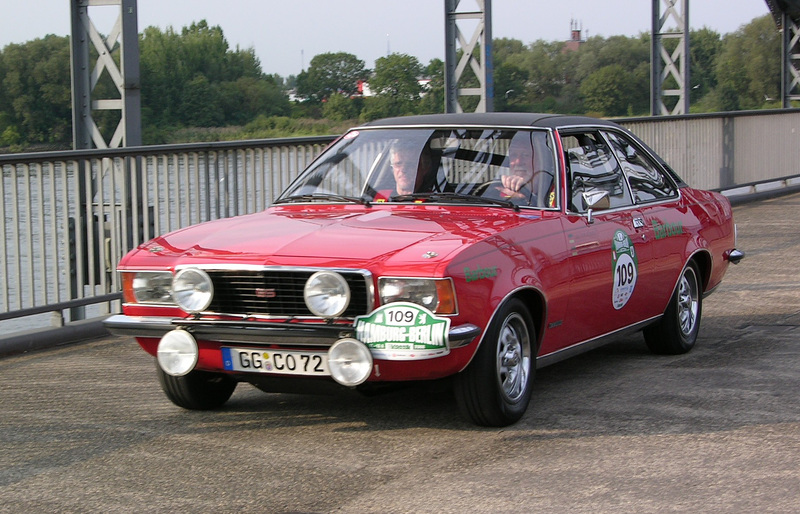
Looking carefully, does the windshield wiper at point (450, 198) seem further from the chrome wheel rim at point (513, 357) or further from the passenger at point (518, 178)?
the chrome wheel rim at point (513, 357)

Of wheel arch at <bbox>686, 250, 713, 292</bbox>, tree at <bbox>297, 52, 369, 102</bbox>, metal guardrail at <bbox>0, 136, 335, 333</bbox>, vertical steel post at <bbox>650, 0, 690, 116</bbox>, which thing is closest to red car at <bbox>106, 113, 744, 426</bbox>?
wheel arch at <bbox>686, 250, 713, 292</bbox>

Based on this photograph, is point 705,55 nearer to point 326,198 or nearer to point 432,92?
point 432,92

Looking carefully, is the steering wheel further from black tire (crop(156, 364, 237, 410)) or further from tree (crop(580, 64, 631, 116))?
tree (crop(580, 64, 631, 116))

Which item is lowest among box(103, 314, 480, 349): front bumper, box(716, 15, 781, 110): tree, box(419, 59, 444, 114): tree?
box(103, 314, 480, 349): front bumper

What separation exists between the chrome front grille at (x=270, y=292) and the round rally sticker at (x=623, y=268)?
6.41ft

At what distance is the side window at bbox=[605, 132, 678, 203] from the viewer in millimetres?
7289

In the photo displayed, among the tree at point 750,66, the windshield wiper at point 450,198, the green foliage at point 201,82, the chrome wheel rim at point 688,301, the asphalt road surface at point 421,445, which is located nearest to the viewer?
the asphalt road surface at point 421,445

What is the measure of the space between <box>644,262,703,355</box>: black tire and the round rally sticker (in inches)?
25.2

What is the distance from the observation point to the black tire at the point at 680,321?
7391 mm

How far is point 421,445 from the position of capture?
5.36 meters

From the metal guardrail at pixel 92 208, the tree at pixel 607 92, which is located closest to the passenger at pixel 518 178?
the metal guardrail at pixel 92 208

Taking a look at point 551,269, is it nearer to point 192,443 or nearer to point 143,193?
point 192,443

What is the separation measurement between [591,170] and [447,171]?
911 mm

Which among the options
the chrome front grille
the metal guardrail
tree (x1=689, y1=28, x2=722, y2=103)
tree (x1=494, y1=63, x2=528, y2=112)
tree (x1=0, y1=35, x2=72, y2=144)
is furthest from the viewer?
tree (x1=689, y1=28, x2=722, y2=103)
